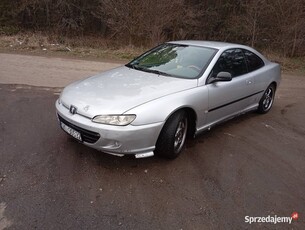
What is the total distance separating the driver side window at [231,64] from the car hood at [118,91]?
573 mm

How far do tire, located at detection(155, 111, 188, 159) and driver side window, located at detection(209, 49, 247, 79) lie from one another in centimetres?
87

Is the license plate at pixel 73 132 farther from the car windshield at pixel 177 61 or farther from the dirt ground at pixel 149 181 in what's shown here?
the car windshield at pixel 177 61

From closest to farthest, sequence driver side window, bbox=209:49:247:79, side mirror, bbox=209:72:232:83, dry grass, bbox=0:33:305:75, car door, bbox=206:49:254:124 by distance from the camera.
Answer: side mirror, bbox=209:72:232:83 < car door, bbox=206:49:254:124 < driver side window, bbox=209:49:247:79 < dry grass, bbox=0:33:305:75

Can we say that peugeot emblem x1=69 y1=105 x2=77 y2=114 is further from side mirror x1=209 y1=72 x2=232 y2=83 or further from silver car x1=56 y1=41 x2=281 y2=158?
side mirror x1=209 y1=72 x2=232 y2=83

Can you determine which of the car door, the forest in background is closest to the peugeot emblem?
the car door

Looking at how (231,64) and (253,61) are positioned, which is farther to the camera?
(253,61)

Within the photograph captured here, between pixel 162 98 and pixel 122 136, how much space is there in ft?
2.27

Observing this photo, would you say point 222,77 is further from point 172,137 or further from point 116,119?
point 116,119

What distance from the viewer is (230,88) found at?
438 centimetres

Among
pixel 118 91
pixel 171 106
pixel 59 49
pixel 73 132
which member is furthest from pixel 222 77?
pixel 59 49

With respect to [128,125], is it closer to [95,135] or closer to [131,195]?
[95,135]

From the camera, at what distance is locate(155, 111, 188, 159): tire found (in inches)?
138

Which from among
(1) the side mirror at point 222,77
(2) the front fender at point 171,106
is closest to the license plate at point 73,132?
(2) the front fender at point 171,106

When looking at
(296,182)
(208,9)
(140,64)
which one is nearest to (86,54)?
(140,64)
